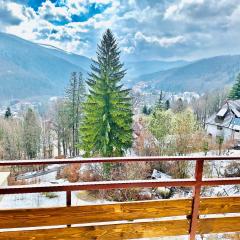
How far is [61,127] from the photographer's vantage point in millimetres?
21297

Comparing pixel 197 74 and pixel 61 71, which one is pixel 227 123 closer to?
pixel 197 74

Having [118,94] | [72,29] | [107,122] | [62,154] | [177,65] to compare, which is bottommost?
[62,154]

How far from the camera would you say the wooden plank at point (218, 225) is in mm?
2056

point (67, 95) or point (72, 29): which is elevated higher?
point (72, 29)

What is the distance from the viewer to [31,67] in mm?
57812

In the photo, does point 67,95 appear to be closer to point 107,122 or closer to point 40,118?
point 40,118

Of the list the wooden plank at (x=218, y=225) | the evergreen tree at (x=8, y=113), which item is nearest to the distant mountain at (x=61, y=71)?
the evergreen tree at (x=8, y=113)

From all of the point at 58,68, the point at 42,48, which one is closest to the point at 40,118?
the point at 58,68

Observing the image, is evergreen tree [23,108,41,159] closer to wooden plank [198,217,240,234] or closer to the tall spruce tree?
the tall spruce tree

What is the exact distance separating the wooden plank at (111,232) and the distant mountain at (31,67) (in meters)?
31.6

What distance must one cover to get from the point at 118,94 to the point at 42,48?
61.3 m

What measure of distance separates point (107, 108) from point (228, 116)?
977cm

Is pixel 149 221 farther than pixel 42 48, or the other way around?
pixel 42 48

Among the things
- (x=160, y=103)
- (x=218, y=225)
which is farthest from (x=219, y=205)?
(x=160, y=103)
